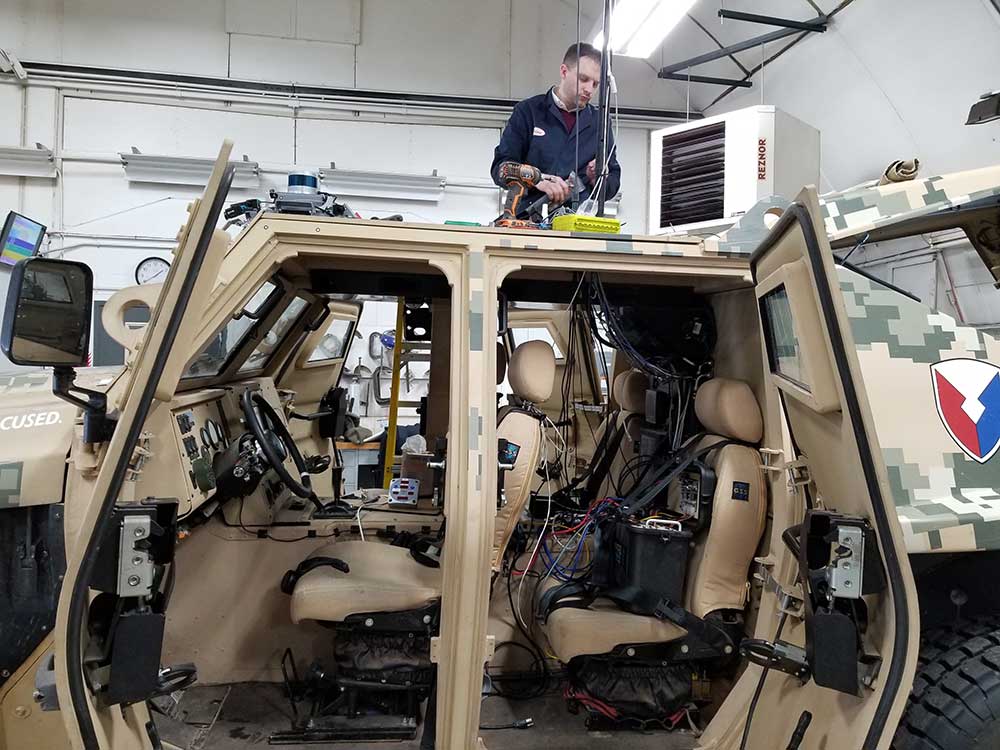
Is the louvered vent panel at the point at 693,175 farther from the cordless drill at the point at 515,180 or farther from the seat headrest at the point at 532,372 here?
the seat headrest at the point at 532,372

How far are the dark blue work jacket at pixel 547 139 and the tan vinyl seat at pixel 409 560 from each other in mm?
1207

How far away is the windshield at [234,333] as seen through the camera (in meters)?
2.51

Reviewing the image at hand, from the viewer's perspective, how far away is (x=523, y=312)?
14.5 feet

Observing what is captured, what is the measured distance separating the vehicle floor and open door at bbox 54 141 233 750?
2.76 feet

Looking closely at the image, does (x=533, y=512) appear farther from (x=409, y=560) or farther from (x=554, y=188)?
(x=554, y=188)

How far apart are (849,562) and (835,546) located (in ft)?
0.13

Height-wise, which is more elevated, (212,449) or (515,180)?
(515,180)

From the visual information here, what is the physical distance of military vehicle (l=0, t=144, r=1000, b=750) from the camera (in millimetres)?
1367

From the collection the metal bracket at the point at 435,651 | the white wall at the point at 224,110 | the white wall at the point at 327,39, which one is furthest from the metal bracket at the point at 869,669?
the white wall at the point at 327,39

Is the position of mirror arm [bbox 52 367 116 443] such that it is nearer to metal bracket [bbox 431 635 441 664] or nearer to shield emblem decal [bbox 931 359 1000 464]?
metal bracket [bbox 431 635 441 664]

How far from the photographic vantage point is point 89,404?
147 cm

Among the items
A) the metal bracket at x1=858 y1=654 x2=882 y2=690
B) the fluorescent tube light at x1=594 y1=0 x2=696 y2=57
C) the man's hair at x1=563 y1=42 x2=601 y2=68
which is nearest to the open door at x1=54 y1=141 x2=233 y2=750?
the metal bracket at x1=858 y1=654 x2=882 y2=690

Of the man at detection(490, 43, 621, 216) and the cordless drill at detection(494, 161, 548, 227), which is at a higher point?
the man at detection(490, 43, 621, 216)

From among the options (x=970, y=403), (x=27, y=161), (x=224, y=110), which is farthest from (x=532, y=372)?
(x=27, y=161)
